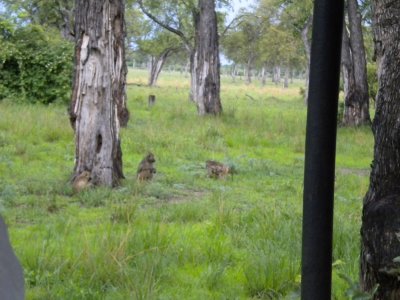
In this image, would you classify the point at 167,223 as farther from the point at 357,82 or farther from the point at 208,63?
the point at 208,63

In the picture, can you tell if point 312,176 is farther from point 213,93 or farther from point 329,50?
point 213,93

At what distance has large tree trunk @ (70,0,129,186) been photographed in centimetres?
924

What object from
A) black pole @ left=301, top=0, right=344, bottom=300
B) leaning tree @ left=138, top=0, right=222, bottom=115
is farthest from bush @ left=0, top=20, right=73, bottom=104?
black pole @ left=301, top=0, right=344, bottom=300

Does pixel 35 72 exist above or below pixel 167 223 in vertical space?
above

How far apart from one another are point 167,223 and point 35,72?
1943 centimetres

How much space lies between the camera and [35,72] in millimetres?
24969

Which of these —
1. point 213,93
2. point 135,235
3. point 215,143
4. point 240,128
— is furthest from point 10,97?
point 135,235

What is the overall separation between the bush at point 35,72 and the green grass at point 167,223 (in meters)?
10.1

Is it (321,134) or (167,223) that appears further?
(167,223)

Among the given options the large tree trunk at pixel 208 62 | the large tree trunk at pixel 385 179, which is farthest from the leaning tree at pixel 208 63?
the large tree trunk at pixel 385 179

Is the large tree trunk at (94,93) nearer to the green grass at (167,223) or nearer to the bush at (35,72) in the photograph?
the green grass at (167,223)

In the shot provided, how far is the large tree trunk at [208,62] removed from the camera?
2356 cm

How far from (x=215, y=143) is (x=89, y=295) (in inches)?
422

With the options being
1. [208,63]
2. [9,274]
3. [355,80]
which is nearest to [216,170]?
[9,274]
